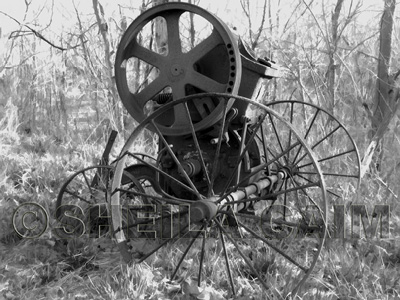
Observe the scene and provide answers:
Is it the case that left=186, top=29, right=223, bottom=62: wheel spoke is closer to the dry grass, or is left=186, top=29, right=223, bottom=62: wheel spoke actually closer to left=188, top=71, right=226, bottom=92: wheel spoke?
left=188, top=71, right=226, bottom=92: wheel spoke

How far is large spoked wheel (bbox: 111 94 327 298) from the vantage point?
2.64 meters

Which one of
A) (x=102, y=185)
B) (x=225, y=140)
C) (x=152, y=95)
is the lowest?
(x=102, y=185)

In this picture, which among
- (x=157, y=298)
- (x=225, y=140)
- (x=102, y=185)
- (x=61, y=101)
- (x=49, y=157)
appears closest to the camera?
(x=157, y=298)

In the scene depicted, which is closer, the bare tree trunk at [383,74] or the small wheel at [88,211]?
the small wheel at [88,211]

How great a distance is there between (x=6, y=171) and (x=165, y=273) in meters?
2.55

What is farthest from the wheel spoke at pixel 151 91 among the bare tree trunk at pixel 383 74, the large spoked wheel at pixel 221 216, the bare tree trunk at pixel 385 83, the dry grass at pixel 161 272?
the bare tree trunk at pixel 383 74

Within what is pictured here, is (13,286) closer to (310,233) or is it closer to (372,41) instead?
(310,233)

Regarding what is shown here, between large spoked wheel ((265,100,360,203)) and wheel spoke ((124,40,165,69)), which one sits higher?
wheel spoke ((124,40,165,69))

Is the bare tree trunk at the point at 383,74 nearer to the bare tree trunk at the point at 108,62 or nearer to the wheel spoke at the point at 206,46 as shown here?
the wheel spoke at the point at 206,46

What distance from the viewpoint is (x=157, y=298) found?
2613 mm

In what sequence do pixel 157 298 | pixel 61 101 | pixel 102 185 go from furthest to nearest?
pixel 61 101, pixel 102 185, pixel 157 298

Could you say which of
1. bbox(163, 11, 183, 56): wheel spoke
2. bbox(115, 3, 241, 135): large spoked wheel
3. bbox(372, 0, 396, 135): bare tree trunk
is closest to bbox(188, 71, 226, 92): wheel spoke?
bbox(115, 3, 241, 135): large spoked wheel

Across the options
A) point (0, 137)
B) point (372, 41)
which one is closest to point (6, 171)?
point (0, 137)

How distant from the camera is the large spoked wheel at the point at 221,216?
2637 mm
